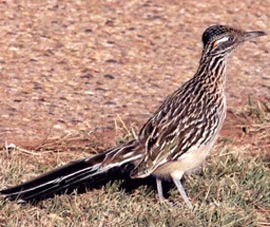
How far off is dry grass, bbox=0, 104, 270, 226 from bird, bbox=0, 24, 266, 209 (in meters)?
0.13

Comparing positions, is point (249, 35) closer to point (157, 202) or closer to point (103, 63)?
point (157, 202)

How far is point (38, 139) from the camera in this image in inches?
342

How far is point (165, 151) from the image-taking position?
7617 millimetres

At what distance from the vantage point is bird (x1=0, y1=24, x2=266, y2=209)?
7.60m

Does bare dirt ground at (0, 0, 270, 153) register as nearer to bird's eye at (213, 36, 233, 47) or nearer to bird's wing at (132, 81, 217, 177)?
bird's wing at (132, 81, 217, 177)

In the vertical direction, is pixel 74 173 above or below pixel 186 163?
below

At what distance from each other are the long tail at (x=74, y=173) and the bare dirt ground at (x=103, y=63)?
0.93 m

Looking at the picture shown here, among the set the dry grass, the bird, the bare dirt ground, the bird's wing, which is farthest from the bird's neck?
the bare dirt ground

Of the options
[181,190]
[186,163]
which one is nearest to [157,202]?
[181,190]

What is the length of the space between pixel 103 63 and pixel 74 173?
2.77 meters

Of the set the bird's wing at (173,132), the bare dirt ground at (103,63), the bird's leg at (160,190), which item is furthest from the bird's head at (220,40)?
the bare dirt ground at (103,63)

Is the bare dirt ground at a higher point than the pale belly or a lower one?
lower

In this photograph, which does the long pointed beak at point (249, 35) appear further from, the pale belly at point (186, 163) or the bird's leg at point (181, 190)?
the bird's leg at point (181, 190)

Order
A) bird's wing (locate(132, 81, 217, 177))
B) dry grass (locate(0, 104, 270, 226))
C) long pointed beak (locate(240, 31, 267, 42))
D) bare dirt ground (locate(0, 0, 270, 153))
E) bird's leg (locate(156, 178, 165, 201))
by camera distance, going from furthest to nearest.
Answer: bare dirt ground (locate(0, 0, 270, 153))
long pointed beak (locate(240, 31, 267, 42))
bird's leg (locate(156, 178, 165, 201))
bird's wing (locate(132, 81, 217, 177))
dry grass (locate(0, 104, 270, 226))
